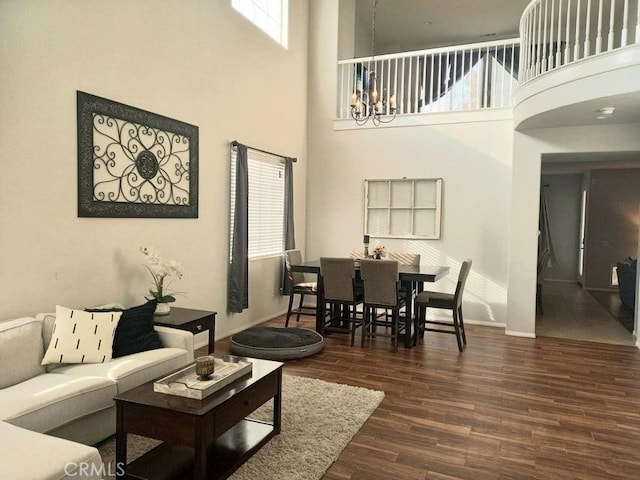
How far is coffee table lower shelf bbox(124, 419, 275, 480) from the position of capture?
94.7 inches

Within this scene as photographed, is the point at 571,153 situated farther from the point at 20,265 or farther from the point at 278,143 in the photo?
the point at 20,265

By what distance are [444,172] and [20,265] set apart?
5275mm

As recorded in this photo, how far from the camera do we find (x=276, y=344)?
4.55 m

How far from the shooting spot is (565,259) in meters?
10.6

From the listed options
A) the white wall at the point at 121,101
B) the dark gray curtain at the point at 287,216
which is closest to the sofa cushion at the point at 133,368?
the white wall at the point at 121,101

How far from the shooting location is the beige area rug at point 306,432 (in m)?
2.53

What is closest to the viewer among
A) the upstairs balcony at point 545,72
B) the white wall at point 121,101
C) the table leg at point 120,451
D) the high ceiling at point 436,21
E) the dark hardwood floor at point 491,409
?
the table leg at point 120,451

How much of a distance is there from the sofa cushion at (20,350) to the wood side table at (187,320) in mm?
962

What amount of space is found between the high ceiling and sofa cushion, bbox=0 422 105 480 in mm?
8433

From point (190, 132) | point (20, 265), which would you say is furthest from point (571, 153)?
point (20, 265)

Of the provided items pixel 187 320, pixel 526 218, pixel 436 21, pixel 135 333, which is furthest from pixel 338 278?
pixel 436 21

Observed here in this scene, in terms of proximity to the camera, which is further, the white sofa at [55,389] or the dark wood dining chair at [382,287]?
the dark wood dining chair at [382,287]

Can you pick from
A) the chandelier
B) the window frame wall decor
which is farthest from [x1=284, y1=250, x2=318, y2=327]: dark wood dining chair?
the chandelier

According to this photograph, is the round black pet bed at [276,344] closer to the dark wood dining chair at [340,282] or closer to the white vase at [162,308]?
the dark wood dining chair at [340,282]
